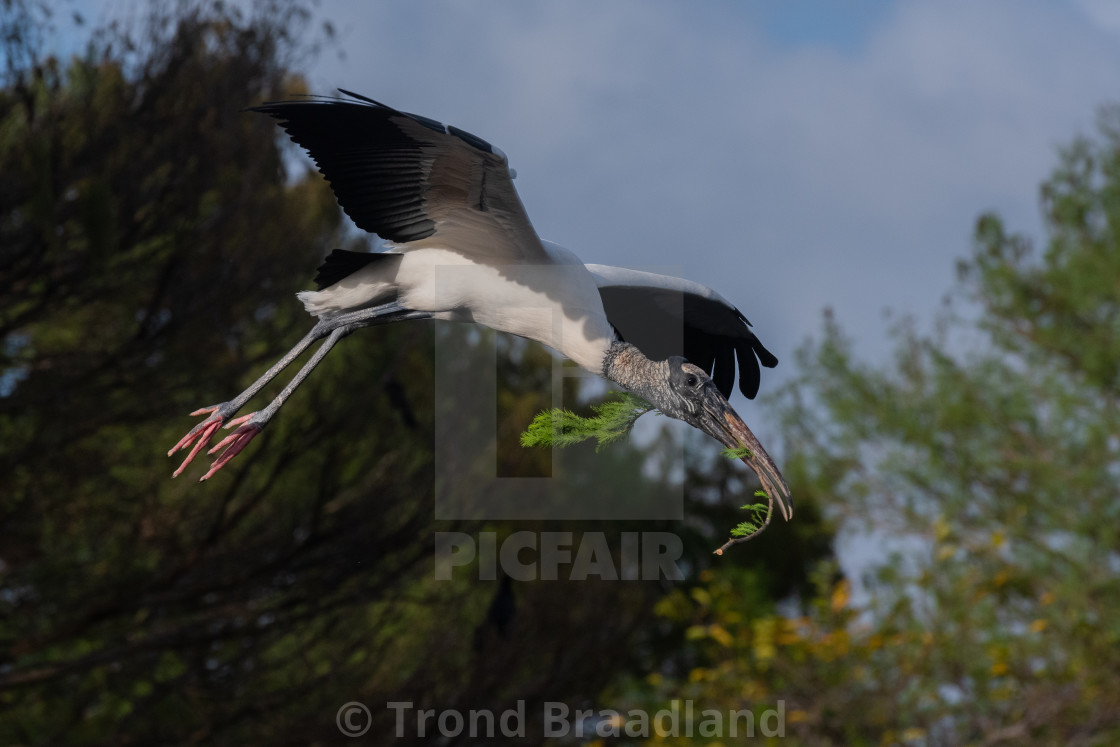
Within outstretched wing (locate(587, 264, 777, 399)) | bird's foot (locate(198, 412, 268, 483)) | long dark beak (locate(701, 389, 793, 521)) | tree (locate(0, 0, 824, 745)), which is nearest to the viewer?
long dark beak (locate(701, 389, 793, 521))

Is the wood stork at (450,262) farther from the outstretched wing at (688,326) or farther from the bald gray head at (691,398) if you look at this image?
the outstretched wing at (688,326)

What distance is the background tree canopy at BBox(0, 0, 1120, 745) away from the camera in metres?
7.18

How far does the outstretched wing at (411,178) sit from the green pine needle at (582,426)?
0.41 meters

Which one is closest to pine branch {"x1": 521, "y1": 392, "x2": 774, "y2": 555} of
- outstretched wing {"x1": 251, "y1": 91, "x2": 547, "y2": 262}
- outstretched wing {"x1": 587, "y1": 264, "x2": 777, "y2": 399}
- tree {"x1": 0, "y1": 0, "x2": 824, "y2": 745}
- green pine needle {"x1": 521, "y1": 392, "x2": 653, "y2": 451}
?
green pine needle {"x1": 521, "y1": 392, "x2": 653, "y2": 451}

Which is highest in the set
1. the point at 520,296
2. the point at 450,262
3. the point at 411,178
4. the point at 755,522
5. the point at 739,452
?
the point at 411,178

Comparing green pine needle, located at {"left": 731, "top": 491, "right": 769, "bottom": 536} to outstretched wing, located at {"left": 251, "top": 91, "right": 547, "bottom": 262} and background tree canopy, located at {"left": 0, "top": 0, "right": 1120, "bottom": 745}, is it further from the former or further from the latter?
background tree canopy, located at {"left": 0, "top": 0, "right": 1120, "bottom": 745}

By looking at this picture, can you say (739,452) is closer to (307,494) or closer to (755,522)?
(755,522)

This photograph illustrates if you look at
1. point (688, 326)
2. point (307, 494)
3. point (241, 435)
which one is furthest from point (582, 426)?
point (307, 494)

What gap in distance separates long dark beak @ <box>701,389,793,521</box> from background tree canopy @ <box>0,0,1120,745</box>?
4.24 m

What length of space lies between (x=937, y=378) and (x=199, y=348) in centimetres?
671

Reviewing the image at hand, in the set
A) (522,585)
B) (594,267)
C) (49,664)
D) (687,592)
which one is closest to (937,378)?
(522,585)

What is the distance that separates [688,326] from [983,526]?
26.1 feet

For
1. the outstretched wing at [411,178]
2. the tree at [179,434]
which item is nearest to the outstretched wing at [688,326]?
the outstretched wing at [411,178]

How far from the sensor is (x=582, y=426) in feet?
8.90
